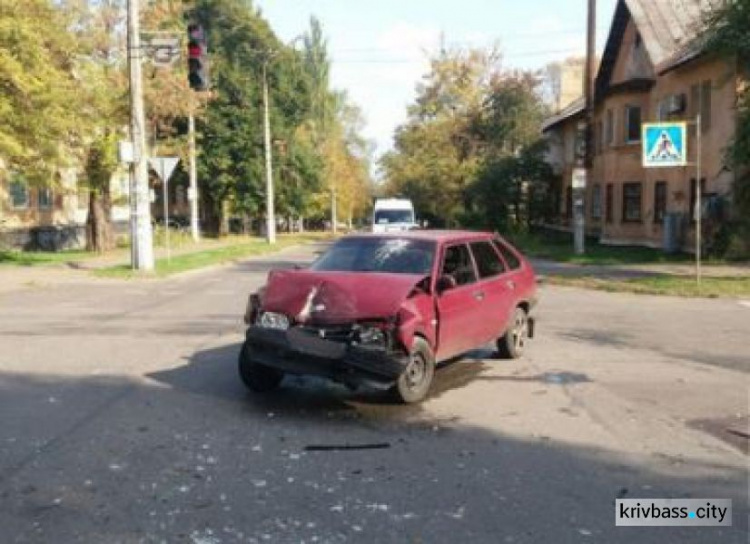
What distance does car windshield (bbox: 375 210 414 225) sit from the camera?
1507 inches

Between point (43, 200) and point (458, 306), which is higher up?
point (43, 200)

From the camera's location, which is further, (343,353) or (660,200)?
(660,200)

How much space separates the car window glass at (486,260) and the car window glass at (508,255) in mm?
226

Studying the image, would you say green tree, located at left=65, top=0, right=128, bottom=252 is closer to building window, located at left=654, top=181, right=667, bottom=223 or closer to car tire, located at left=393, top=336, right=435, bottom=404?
building window, located at left=654, top=181, right=667, bottom=223

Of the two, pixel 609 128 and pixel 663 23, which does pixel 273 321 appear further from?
pixel 609 128

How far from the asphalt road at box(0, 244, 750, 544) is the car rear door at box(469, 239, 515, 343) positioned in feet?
1.62

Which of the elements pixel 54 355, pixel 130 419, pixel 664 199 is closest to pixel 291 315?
pixel 130 419

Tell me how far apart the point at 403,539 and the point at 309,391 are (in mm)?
3950

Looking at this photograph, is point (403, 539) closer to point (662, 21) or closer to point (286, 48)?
point (662, 21)

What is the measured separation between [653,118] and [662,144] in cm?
1746

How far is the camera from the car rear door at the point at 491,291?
9.70 meters

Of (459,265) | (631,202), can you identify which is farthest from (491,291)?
(631,202)

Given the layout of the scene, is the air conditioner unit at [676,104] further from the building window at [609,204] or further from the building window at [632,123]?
the building window at [609,204]

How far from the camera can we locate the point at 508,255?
1092cm
